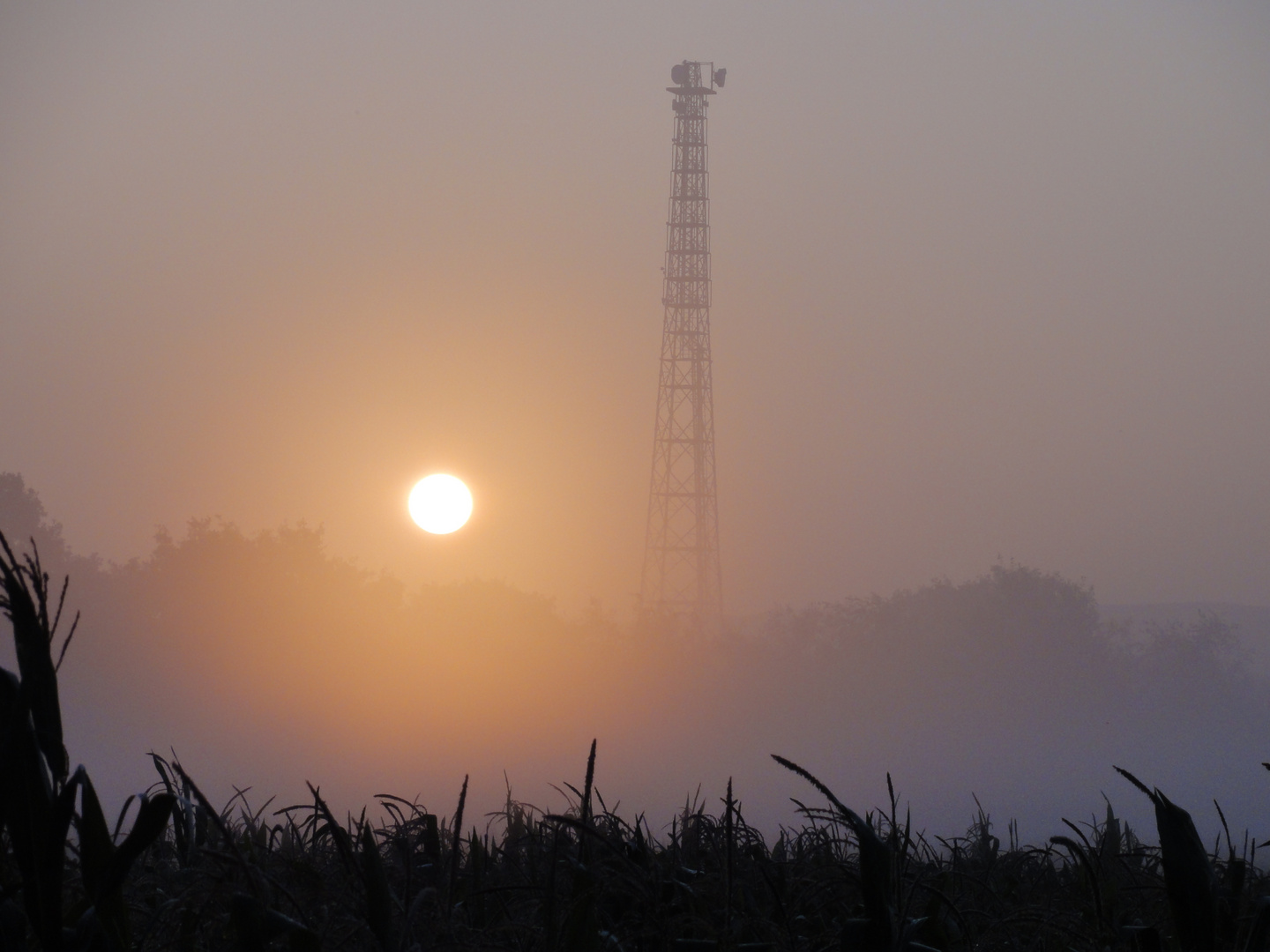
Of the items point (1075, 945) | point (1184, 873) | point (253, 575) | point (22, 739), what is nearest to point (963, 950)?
point (1075, 945)

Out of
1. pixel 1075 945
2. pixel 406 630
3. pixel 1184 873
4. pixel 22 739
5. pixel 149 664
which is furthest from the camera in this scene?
pixel 406 630

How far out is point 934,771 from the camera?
81.9 meters

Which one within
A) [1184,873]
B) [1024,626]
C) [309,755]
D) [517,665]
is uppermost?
[1024,626]

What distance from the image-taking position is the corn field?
241 cm

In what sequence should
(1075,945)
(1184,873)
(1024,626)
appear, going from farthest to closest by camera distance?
1. (1024,626)
2. (1075,945)
3. (1184,873)

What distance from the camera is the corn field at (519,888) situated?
2.41 m

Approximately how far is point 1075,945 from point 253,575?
62.1 m

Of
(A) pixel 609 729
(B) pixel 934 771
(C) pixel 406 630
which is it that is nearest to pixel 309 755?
(C) pixel 406 630

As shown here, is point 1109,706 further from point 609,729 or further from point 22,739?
point 22,739

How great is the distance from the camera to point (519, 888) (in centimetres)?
297

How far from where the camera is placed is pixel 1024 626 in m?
78.9

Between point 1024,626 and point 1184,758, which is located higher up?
point 1024,626

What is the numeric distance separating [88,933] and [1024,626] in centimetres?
8145

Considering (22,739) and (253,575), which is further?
(253,575)
